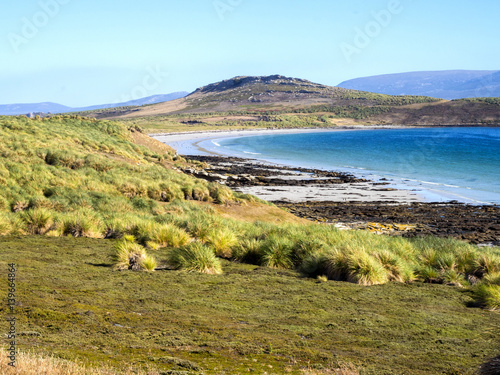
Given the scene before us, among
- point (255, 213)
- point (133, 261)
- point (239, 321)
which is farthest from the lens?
point (255, 213)

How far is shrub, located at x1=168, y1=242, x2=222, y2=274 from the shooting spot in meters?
9.50

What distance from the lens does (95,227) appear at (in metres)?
12.8

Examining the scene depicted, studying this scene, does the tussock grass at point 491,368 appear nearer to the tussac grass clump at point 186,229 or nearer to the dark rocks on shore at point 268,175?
the tussac grass clump at point 186,229

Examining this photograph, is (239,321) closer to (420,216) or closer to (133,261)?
(133,261)

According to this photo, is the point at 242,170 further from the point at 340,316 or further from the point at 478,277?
the point at 340,316

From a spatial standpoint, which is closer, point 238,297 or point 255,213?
point 238,297

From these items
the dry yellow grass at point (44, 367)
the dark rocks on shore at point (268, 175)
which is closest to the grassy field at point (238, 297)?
the dry yellow grass at point (44, 367)

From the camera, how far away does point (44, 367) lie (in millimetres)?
3922

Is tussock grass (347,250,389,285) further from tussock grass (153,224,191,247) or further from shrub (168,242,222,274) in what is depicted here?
tussock grass (153,224,191,247)

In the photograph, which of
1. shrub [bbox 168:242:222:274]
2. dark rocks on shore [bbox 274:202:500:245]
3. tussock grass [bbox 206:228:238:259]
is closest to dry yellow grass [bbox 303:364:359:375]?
shrub [bbox 168:242:222:274]

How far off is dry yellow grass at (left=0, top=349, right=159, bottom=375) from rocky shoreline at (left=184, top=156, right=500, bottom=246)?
1713 centimetres

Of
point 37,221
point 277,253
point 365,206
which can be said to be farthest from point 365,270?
point 365,206

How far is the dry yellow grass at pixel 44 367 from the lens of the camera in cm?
389

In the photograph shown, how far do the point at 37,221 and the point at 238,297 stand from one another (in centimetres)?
719
